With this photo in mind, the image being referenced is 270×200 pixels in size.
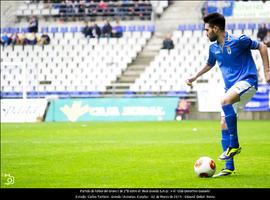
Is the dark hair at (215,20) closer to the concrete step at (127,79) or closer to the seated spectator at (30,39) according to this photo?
the concrete step at (127,79)

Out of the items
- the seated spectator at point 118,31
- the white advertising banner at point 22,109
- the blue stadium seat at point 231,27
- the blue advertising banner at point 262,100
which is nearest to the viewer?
the blue advertising banner at point 262,100

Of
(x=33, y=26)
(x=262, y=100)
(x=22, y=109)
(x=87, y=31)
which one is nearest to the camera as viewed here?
(x=262, y=100)

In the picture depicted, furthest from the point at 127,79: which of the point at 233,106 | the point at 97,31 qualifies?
the point at 233,106

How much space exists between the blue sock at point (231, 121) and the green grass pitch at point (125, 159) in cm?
58

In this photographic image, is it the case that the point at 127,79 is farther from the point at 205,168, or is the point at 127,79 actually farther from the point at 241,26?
the point at 205,168

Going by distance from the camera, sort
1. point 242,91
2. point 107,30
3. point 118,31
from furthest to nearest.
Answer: point 118,31 < point 107,30 < point 242,91

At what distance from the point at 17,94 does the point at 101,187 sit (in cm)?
3218

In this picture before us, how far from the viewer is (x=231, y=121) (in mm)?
11977

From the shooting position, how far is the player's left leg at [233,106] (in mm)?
11883

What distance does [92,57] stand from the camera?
44.3 metres

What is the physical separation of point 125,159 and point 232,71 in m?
4.11

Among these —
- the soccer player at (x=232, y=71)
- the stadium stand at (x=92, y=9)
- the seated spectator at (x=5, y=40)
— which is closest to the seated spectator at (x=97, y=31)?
the stadium stand at (x=92, y=9)

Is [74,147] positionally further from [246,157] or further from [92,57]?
[92,57]

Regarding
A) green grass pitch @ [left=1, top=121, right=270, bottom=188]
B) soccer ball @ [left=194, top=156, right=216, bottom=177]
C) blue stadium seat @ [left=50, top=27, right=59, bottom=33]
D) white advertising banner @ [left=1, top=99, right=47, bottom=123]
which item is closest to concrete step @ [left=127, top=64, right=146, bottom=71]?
blue stadium seat @ [left=50, top=27, right=59, bottom=33]
